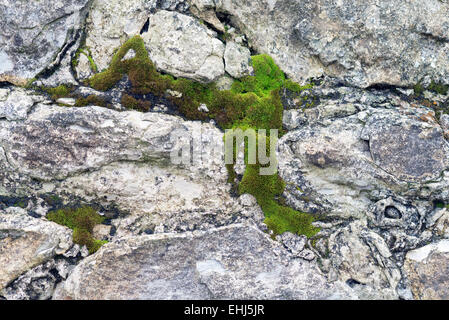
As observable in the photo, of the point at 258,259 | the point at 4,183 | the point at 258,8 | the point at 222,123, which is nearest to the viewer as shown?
the point at 258,259

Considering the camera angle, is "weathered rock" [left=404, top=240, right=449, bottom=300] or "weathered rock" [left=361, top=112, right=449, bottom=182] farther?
"weathered rock" [left=361, top=112, right=449, bottom=182]

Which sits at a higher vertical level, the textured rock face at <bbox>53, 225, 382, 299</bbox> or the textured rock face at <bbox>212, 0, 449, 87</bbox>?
the textured rock face at <bbox>212, 0, 449, 87</bbox>

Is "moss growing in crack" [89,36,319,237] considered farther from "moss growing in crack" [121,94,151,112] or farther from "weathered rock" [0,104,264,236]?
"weathered rock" [0,104,264,236]

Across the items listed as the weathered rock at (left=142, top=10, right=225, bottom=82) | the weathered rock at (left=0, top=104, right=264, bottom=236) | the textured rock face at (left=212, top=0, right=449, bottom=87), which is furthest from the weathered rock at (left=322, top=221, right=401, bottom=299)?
the weathered rock at (left=142, top=10, right=225, bottom=82)

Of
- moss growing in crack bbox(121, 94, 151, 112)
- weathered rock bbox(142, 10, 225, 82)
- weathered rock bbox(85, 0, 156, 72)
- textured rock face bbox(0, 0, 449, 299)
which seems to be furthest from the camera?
weathered rock bbox(85, 0, 156, 72)

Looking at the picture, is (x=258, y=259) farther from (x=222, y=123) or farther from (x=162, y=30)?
(x=162, y=30)

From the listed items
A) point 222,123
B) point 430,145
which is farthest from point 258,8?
point 430,145

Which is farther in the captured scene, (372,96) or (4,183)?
(372,96)
